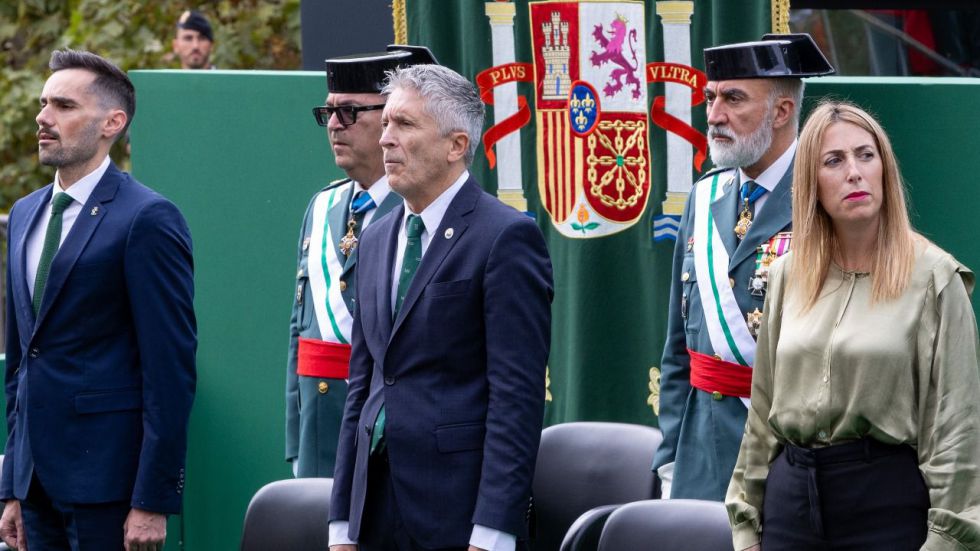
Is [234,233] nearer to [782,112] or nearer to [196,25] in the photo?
[782,112]

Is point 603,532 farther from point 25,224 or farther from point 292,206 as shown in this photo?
point 292,206

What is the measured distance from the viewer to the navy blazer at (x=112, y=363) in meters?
4.50

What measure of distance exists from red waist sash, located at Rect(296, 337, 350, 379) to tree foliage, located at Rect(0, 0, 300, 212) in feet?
18.2

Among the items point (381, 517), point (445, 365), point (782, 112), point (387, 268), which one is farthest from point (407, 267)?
point (782, 112)

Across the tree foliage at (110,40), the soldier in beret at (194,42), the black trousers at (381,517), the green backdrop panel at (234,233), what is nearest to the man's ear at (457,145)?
the black trousers at (381,517)

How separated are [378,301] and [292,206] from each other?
2.21 metres

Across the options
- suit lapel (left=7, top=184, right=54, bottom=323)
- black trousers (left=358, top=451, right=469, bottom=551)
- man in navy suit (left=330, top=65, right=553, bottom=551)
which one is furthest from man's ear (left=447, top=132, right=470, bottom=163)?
suit lapel (left=7, top=184, right=54, bottom=323)

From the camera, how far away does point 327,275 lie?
16.8 feet

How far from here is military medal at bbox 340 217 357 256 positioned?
5.09m

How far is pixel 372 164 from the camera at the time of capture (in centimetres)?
500

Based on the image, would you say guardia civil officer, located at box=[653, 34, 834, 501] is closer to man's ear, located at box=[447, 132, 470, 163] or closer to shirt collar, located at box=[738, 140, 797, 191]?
shirt collar, located at box=[738, 140, 797, 191]

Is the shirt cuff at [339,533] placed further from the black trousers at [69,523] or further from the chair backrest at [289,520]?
the black trousers at [69,523]

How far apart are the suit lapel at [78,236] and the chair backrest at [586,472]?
50.6 inches

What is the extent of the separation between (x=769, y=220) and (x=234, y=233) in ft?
7.91
